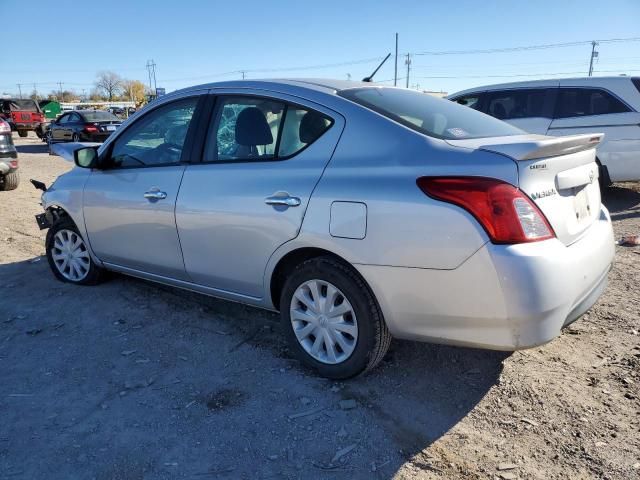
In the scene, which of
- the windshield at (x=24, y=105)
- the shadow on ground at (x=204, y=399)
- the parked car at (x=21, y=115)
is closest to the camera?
the shadow on ground at (x=204, y=399)

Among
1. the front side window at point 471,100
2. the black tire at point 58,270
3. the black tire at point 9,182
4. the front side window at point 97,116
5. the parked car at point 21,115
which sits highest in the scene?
the parked car at point 21,115

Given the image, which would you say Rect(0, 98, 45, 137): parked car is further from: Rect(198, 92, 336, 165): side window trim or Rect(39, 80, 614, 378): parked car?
Rect(198, 92, 336, 165): side window trim

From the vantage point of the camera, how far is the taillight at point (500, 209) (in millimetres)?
2256

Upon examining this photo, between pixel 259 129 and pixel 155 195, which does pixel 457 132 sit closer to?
pixel 259 129

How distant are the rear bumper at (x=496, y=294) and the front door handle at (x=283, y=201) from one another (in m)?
0.54

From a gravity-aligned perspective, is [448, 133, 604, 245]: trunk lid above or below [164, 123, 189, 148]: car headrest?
below

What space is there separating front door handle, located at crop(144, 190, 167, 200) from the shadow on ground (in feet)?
3.08

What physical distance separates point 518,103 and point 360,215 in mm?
6447

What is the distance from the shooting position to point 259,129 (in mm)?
3195

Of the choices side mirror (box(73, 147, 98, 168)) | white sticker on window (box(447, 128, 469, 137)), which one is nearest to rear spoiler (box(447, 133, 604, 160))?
white sticker on window (box(447, 128, 469, 137))

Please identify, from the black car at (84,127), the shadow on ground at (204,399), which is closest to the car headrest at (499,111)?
the shadow on ground at (204,399)

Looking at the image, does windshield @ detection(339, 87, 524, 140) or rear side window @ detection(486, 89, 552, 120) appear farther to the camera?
rear side window @ detection(486, 89, 552, 120)

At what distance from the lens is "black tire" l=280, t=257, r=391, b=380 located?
2.69 m

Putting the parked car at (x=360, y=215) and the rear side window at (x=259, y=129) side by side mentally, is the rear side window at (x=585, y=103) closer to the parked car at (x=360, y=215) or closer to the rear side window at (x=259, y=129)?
the parked car at (x=360, y=215)
